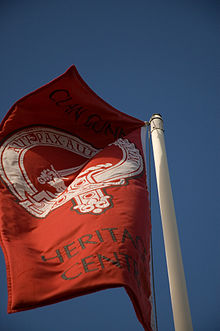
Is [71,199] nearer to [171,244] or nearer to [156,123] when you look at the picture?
[171,244]

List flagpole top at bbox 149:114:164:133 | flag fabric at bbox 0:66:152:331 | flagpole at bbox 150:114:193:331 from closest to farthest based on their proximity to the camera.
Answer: flag fabric at bbox 0:66:152:331 < flagpole at bbox 150:114:193:331 < flagpole top at bbox 149:114:164:133

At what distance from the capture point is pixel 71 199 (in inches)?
131

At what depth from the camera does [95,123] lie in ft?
14.7

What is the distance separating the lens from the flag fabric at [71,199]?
8.23 ft

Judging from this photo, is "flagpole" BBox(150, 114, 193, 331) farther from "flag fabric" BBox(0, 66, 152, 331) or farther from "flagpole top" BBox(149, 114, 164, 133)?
"flag fabric" BBox(0, 66, 152, 331)

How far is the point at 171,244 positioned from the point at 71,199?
106 cm

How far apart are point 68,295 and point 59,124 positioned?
242 cm

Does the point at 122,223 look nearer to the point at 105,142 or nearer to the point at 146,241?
the point at 146,241

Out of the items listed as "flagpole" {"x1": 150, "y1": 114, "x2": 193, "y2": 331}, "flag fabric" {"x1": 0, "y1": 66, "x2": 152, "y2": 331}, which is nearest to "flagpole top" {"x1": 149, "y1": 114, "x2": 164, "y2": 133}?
"flagpole" {"x1": 150, "y1": 114, "x2": 193, "y2": 331}

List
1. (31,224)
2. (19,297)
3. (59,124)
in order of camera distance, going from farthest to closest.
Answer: (59,124)
(31,224)
(19,297)

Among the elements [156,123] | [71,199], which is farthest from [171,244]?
[156,123]

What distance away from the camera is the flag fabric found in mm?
2510

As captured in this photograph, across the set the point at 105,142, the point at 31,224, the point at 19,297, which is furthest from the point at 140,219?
the point at 105,142

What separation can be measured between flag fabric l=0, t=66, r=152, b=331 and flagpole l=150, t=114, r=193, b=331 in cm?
22
